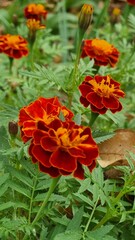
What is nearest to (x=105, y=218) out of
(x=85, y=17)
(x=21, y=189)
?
(x=21, y=189)

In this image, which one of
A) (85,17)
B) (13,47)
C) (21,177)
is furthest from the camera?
(13,47)

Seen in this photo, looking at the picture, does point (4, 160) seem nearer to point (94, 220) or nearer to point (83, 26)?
point (94, 220)

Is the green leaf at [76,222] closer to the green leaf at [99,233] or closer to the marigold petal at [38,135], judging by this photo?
the green leaf at [99,233]

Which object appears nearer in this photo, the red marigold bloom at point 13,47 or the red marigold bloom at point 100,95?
the red marigold bloom at point 100,95

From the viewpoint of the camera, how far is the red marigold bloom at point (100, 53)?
1.75 meters

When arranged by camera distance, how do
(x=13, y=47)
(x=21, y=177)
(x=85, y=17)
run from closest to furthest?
(x=21, y=177)
(x=85, y=17)
(x=13, y=47)

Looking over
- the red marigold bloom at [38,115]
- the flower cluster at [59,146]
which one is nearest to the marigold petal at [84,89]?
the red marigold bloom at [38,115]

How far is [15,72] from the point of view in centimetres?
216

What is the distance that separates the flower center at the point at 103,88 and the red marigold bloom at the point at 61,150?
0.27 meters

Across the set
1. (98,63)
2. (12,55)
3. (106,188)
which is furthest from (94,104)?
(12,55)

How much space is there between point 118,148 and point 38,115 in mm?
484

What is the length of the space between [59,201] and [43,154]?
365 millimetres

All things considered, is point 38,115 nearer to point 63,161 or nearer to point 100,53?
point 63,161

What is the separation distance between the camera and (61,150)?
41.7 inches
